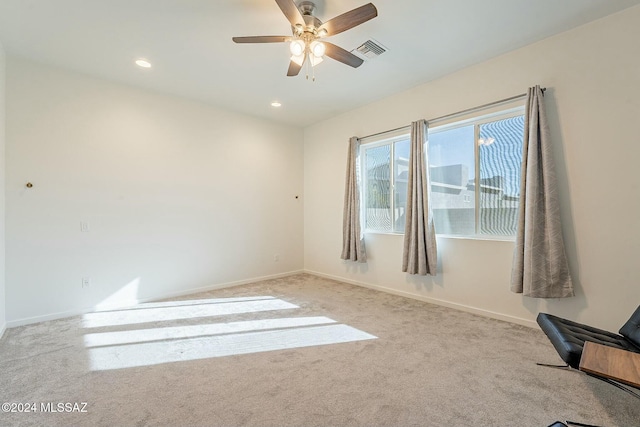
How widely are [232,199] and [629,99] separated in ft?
15.6

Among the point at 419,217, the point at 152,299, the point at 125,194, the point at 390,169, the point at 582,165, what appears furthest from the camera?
the point at 390,169

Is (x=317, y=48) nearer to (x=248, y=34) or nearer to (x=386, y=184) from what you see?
(x=248, y=34)

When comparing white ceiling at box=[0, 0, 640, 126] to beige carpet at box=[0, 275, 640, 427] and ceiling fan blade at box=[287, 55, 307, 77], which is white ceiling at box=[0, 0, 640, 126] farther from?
beige carpet at box=[0, 275, 640, 427]

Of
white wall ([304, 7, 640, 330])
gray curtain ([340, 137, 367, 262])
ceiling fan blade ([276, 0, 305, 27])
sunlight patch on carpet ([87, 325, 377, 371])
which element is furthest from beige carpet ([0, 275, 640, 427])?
ceiling fan blade ([276, 0, 305, 27])

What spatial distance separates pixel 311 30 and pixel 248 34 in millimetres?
778

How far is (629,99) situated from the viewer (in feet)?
8.05

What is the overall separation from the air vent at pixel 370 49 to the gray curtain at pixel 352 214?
5.29 feet

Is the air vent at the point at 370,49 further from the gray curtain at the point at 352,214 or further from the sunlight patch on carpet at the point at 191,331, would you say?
the sunlight patch on carpet at the point at 191,331

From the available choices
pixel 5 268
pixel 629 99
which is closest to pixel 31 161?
pixel 5 268

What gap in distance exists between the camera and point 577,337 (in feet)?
6.09

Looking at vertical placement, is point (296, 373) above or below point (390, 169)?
below

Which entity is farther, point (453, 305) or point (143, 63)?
point (453, 305)

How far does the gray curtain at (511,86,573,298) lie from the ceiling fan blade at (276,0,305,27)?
7.73ft

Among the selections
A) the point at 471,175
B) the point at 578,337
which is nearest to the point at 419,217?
the point at 471,175
